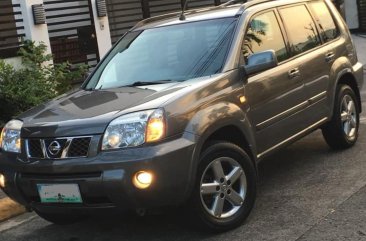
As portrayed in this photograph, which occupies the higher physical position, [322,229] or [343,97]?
[343,97]

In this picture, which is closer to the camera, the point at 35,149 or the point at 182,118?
the point at 182,118

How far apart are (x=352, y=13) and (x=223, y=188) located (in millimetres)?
16407

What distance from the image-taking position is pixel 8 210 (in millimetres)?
5516

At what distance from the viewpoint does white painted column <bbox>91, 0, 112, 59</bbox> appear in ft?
36.5

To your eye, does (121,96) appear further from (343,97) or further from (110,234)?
(343,97)

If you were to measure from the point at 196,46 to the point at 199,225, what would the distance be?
155cm

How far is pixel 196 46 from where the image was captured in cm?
490

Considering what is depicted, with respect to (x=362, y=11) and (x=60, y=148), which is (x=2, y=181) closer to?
(x=60, y=148)

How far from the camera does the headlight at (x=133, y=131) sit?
3838mm

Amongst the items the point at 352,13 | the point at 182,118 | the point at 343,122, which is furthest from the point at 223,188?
the point at 352,13

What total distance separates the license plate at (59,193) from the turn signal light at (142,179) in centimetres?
42

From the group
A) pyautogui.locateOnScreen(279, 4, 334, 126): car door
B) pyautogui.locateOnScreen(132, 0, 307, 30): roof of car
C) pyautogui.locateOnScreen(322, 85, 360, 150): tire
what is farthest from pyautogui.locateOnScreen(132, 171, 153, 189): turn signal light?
pyautogui.locateOnScreen(322, 85, 360, 150): tire

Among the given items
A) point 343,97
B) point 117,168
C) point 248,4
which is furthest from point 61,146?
point 343,97

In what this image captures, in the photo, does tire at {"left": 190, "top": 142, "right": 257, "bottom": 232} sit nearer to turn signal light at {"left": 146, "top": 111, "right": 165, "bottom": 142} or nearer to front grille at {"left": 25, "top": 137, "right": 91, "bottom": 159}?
turn signal light at {"left": 146, "top": 111, "right": 165, "bottom": 142}
